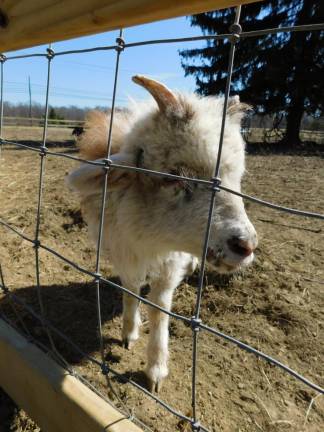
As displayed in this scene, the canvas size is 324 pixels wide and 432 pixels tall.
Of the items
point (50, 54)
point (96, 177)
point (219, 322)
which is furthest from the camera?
point (219, 322)

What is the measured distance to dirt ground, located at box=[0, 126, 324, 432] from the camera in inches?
85.8

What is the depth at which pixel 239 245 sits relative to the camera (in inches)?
63.7

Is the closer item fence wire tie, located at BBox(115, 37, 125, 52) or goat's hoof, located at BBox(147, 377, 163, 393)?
fence wire tie, located at BBox(115, 37, 125, 52)

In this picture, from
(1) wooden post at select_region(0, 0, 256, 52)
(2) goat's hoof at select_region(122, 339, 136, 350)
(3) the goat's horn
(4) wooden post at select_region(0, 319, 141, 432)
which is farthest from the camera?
(2) goat's hoof at select_region(122, 339, 136, 350)

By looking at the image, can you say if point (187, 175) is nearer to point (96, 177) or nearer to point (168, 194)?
point (168, 194)

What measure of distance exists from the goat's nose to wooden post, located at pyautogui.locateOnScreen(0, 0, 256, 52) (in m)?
0.91

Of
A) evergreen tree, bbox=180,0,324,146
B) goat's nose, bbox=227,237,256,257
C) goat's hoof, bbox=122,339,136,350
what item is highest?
evergreen tree, bbox=180,0,324,146

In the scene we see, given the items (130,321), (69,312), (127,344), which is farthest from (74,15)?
(69,312)

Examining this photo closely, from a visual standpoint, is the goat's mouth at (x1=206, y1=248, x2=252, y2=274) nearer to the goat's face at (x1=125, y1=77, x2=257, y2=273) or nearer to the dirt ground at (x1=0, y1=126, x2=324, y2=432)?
the goat's face at (x1=125, y1=77, x2=257, y2=273)

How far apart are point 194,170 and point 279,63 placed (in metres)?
14.8

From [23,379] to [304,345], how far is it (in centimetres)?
186

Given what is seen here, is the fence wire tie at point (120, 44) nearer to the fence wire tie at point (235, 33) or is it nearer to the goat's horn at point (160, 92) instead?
the goat's horn at point (160, 92)

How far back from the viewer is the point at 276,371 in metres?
2.45

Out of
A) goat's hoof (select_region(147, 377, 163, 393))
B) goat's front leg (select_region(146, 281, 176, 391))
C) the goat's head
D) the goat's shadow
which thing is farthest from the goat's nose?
the goat's shadow
